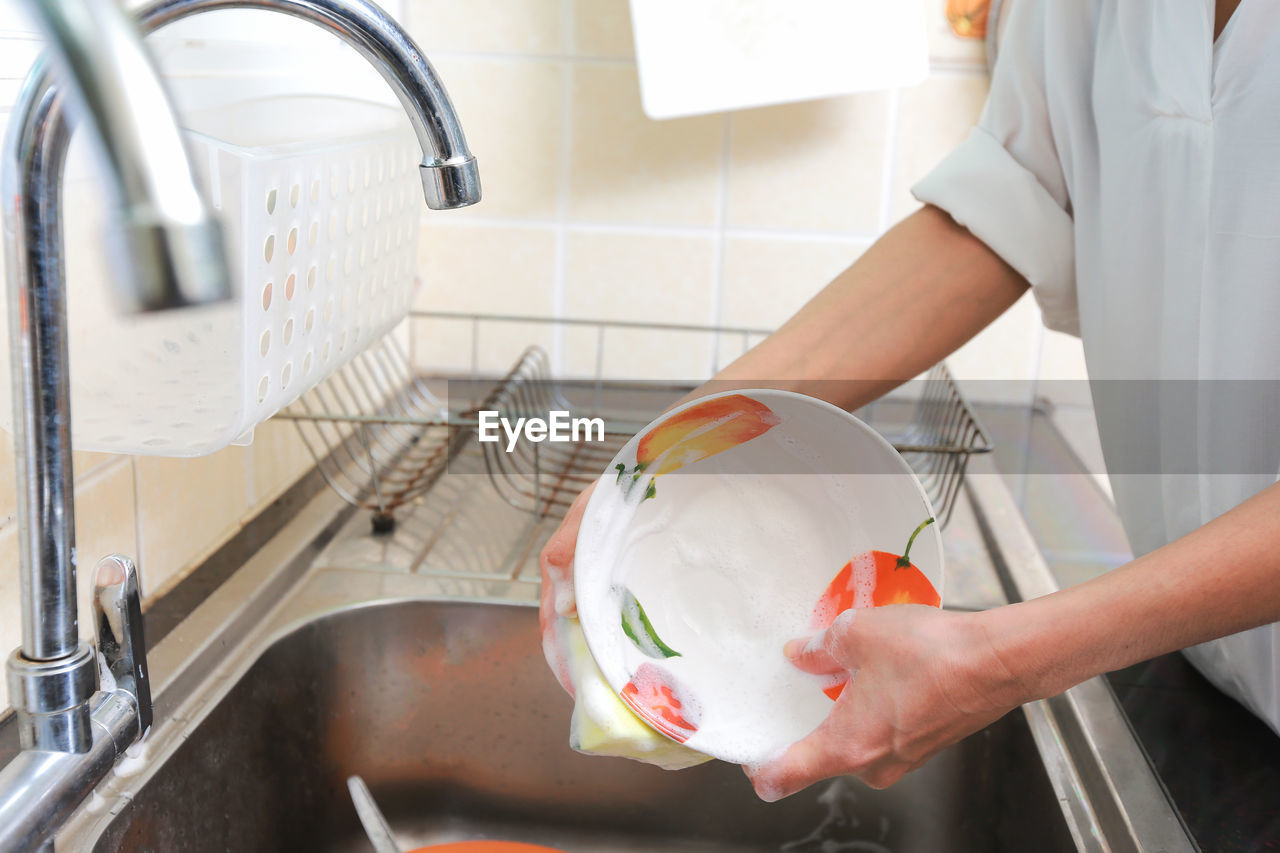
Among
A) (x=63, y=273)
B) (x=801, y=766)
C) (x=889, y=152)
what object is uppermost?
(x=889, y=152)

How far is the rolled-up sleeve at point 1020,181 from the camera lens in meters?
0.67

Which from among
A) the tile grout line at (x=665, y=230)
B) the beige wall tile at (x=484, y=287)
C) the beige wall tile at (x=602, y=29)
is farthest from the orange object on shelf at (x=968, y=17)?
the beige wall tile at (x=484, y=287)

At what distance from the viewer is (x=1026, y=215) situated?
68cm

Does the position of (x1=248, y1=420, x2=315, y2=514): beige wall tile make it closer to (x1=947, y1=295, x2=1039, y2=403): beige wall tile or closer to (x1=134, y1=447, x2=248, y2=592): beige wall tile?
(x1=134, y1=447, x2=248, y2=592): beige wall tile

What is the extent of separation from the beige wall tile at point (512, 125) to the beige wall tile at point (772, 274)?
0.21m

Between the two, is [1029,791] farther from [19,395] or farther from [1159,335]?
[19,395]

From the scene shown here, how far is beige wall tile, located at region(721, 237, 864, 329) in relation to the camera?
106cm

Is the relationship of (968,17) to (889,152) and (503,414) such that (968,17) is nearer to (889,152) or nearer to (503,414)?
(889,152)

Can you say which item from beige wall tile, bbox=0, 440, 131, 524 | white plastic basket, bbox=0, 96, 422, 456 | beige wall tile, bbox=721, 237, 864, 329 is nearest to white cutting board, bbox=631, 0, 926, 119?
beige wall tile, bbox=721, 237, 864, 329

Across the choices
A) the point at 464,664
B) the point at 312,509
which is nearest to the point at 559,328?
the point at 312,509

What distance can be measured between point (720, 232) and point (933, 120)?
239mm

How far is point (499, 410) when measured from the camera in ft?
2.70

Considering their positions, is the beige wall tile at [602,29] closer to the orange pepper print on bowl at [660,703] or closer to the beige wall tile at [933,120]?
the beige wall tile at [933,120]

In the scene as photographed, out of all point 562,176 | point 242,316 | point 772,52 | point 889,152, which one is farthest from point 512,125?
point 242,316
